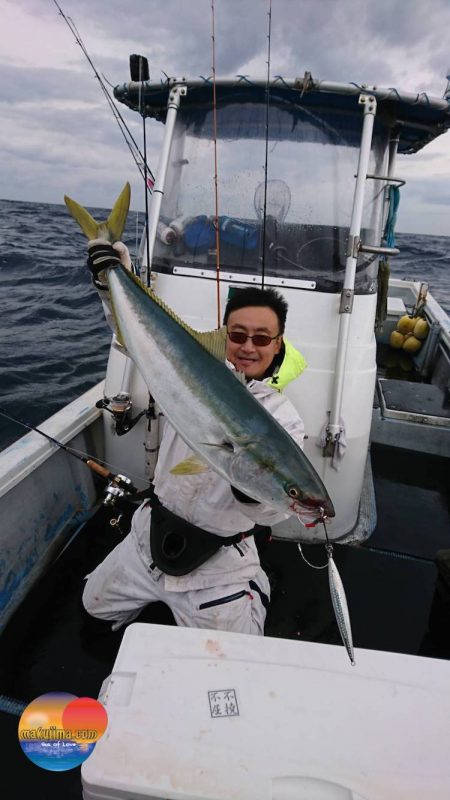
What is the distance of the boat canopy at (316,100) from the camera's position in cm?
375

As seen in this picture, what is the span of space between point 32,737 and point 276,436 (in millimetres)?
1299

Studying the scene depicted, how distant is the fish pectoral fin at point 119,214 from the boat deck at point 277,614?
2396mm

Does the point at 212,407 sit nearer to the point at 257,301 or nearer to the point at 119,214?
the point at 257,301

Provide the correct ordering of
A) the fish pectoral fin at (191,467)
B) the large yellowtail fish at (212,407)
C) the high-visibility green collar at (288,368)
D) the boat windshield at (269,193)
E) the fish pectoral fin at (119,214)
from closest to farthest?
the large yellowtail fish at (212,407), the fish pectoral fin at (191,467), the fish pectoral fin at (119,214), the high-visibility green collar at (288,368), the boat windshield at (269,193)

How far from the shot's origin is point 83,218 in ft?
7.64

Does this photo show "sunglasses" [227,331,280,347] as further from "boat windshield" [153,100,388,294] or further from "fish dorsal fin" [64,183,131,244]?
"boat windshield" [153,100,388,294]

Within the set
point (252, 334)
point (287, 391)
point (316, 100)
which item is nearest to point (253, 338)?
point (252, 334)

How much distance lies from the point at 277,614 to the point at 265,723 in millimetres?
1825

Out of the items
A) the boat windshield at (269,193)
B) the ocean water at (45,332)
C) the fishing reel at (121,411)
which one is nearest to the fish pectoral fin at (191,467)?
the fishing reel at (121,411)

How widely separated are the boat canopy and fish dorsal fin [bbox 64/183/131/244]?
6.28 ft

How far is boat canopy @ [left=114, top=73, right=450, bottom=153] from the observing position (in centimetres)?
375

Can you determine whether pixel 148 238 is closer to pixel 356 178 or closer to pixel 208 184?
pixel 208 184

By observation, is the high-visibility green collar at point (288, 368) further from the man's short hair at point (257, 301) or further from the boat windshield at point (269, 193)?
the boat windshield at point (269, 193)

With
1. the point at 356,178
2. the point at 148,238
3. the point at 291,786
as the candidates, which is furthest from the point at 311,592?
the point at 356,178
